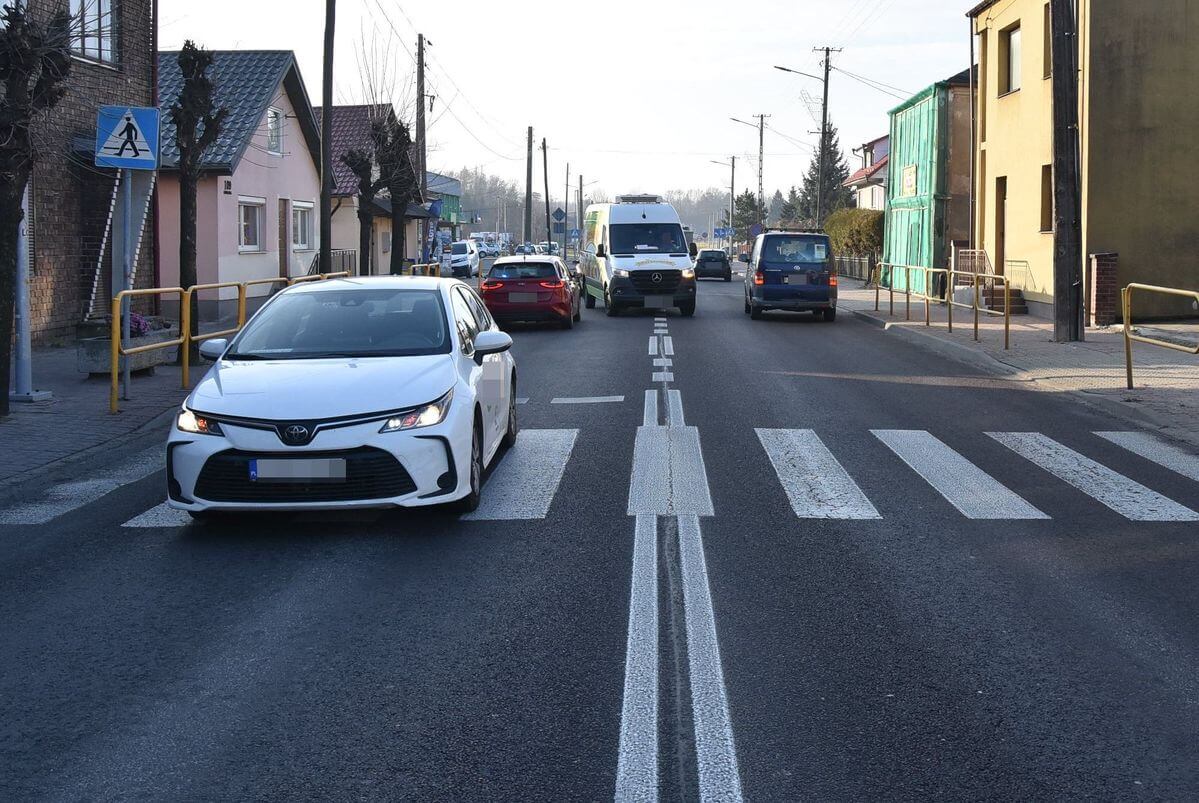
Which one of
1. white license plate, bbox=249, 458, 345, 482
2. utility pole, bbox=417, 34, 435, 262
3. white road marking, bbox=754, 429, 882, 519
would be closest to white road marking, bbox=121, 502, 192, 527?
white license plate, bbox=249, 458, 345, 482

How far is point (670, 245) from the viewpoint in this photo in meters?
29.5

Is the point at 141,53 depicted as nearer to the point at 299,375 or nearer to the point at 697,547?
the point at 299,375

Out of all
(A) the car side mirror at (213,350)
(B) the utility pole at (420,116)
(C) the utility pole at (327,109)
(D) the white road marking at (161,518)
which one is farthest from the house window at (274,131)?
(D) the white road marking at (161,518)

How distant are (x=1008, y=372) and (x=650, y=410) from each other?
6000 millimetres

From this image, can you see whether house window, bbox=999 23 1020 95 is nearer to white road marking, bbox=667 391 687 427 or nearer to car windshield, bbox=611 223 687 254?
car windshield, bbox=611 223 687 254

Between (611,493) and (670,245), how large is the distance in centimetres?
2124

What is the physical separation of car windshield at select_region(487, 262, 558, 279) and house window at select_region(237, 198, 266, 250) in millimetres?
9016

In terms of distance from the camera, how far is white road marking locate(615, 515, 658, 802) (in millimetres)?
4043

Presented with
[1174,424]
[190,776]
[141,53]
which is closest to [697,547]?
[190,776]

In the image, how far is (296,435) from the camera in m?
7.23

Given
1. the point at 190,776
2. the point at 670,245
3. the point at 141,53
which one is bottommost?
the point at 190,776

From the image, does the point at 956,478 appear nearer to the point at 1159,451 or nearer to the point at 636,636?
the point at 1159,451

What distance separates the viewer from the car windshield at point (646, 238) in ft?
96.5

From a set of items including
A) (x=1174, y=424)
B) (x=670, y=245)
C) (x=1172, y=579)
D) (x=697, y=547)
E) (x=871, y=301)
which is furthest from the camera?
(x=871, y=301)
